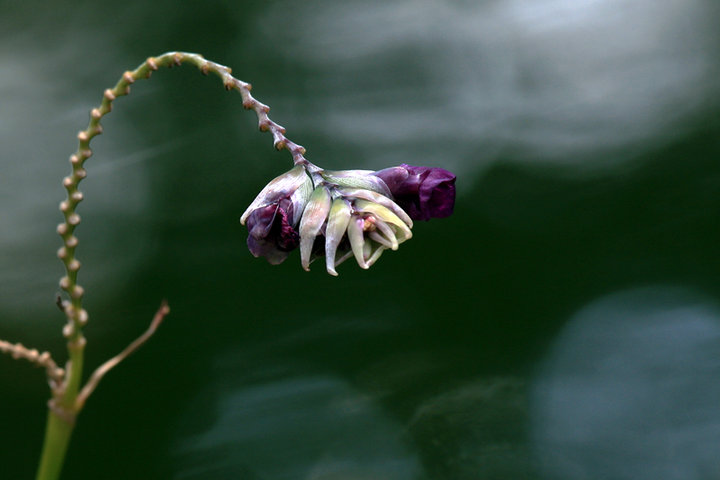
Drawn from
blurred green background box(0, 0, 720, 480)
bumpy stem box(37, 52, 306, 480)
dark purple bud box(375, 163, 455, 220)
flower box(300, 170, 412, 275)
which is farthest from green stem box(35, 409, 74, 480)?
blurred green background box(0, 0, 720, 480)

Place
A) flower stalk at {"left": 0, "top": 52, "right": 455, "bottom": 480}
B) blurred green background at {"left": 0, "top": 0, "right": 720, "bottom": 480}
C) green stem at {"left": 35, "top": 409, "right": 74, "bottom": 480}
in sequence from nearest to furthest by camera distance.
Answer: green stem at {"left": 35, "top": 409, "right": 74, "bottom": 480}
flower stalk at {"left": 0, "top": 52, "right": 455, "bottom": 480}
blurred green background at {"left": 0, "top": 0, "right": 720, "bottom": 480}

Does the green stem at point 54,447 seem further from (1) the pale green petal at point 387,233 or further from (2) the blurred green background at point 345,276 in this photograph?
(2) the blurred green background at point 345,276

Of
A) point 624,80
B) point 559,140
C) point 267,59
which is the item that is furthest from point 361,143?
point 624,80

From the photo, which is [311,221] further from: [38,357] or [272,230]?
[38,357]

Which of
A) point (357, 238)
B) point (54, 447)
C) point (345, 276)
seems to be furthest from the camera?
point (345, 276)

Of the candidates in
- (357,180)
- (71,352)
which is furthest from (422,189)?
(71,352)

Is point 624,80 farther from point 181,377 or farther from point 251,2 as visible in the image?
point 181,377

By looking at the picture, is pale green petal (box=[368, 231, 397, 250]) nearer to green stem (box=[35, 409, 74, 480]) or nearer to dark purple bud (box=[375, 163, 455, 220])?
dark purple bud (box=[375, 163, 455, 220])

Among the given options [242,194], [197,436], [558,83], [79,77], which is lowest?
[197,436]
